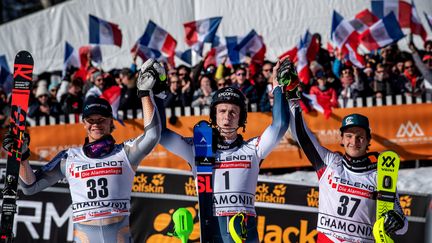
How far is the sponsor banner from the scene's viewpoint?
9.84 m

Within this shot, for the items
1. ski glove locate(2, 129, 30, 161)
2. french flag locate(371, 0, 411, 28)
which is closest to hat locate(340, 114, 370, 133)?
ski glove locate(2, 129, 30, 161)

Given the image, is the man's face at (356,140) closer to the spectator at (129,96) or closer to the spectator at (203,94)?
the spectator at (203,94)

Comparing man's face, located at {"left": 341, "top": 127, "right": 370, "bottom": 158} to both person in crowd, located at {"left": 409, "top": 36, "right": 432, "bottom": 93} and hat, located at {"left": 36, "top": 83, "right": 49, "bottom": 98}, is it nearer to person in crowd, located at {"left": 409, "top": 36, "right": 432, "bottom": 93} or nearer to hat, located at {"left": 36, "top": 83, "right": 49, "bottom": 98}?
person in crowd, located at {"left": 409, "top": 36, "right": 432, "bottom": 93}

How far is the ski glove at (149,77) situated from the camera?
6.57 metres

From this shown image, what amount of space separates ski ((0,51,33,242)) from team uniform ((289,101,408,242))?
222cm

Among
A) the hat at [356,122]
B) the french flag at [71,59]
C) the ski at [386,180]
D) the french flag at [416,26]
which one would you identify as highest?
the french flag at [416,26]

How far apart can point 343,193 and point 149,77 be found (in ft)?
6.10

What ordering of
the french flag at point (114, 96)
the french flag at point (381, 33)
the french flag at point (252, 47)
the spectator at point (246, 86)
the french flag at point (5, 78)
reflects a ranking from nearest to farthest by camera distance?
the spectator at point (246, 86) → the french flag at point (114, 96) → the french flag at point (381, 33) → the french flag at point (252, 47) → the french flag at point (5, 78)

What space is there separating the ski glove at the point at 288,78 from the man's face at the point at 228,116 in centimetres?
42

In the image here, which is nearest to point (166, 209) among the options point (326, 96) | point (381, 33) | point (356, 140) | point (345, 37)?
point (356, 140)

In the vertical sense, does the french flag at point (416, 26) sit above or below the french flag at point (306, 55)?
above

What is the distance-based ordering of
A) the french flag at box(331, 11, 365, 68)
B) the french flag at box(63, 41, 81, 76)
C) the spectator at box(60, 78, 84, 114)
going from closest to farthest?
1. the spectator at box(60, 78, 84, 114)
2. the french flag at box(331, 11, 365, 68)
3. the french flag at box(63, 41, 81, 76)

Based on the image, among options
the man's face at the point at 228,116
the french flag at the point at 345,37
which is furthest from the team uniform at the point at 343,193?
the french flag at the point at 345,37

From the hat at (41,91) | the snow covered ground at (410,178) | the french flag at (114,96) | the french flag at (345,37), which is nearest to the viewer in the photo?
the snow covered ground at (410,178)
